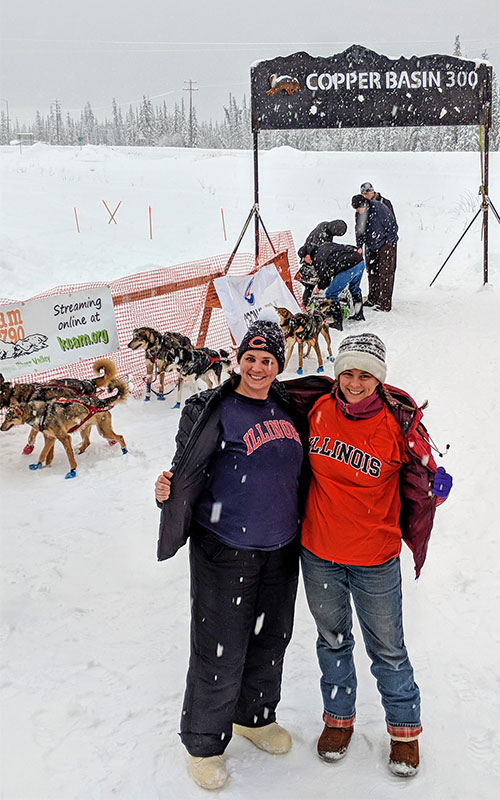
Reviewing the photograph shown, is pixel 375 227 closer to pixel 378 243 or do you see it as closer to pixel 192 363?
pixel 378 243

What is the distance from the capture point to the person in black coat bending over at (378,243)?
12.1m

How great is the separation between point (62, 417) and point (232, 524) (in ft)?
11.8

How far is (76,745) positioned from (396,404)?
2.32m

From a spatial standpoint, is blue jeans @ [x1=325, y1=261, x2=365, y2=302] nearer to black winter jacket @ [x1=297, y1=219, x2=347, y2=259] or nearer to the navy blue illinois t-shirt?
black winter jacket @ [x1=297, y1=219, x2=347, y2=259]

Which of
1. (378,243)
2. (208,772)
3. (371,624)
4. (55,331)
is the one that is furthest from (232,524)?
(378,243)

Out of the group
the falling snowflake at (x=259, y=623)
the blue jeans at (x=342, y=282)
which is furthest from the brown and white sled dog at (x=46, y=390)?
the blue jeans at (x=342, y=282)

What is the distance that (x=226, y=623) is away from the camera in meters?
3.03

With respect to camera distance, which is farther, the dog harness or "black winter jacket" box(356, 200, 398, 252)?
"black winter jacket" box(356, 200, 398, 252)

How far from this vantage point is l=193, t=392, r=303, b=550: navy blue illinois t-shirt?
2953 mm

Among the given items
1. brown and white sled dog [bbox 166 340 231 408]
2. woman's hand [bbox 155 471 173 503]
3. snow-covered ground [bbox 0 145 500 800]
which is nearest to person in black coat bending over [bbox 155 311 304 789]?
woman's hand [bbox 155 471 173 503]

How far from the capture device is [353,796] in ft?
10.2

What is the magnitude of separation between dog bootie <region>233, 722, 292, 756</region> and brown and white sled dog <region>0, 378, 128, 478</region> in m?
3.40

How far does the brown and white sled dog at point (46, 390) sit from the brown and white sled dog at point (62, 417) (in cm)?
5

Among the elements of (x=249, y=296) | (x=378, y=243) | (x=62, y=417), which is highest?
(x=378, y=243)
